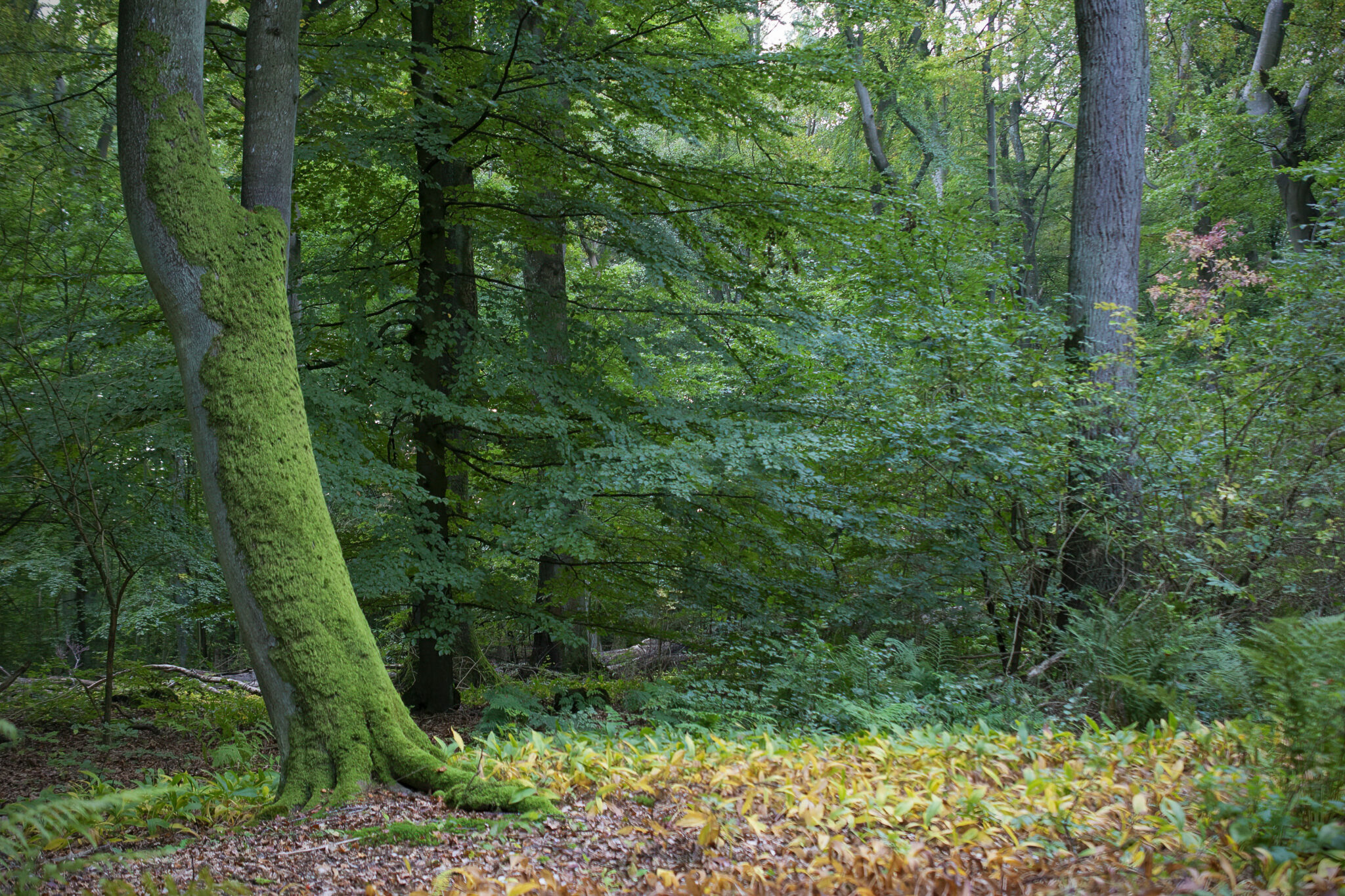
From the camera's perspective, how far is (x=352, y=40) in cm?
562

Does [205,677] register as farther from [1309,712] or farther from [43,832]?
[1309,712]

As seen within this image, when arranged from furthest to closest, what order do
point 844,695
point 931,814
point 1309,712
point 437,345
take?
point 437,345
point 844,695
point 931,814
point 1309,712

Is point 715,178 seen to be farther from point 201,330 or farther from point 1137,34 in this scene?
point 1137,34

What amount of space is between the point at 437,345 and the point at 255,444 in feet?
9.14

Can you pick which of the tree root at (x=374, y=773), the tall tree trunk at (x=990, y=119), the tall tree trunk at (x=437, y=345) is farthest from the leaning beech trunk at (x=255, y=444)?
the tall tree trunk at (x=990, y=119)

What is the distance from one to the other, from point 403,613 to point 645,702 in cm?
306

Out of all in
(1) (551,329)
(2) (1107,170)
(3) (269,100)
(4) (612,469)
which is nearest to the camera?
(3) (269,100)

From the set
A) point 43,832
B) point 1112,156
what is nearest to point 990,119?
point 1112,156

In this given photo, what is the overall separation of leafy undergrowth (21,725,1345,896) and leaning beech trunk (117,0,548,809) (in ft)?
0.98

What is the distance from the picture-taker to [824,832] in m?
3.00

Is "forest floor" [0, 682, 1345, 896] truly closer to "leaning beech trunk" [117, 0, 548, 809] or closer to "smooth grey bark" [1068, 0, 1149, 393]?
"leaning beech trunk" [117, 0, 548, 809]

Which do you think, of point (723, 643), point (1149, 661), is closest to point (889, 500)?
point (723, 643)

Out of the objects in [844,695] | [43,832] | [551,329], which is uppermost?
[551,329]

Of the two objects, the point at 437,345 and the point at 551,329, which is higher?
the point at 551,329
